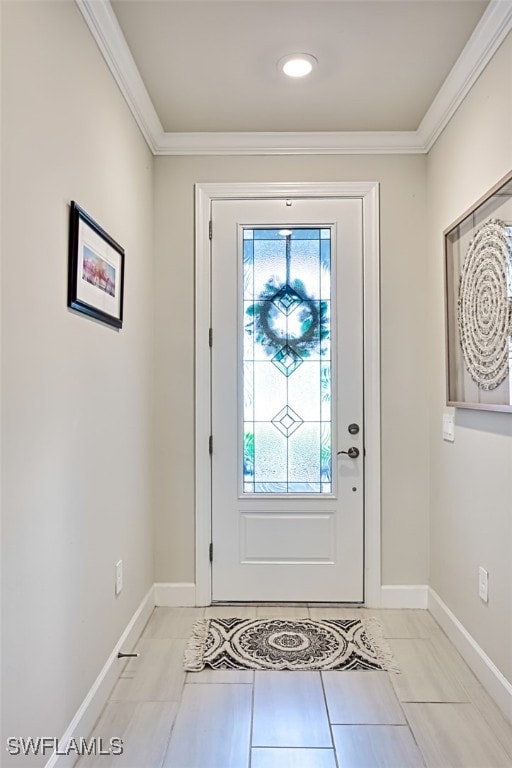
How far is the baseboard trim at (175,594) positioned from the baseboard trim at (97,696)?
306 millimetres

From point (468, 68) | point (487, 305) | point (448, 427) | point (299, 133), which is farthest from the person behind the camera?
point (299, 133)

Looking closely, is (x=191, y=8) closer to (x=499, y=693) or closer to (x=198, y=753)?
(x=198, y=753)

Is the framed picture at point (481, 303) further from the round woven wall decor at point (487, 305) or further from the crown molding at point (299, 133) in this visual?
the crown molding at point (299, 133)

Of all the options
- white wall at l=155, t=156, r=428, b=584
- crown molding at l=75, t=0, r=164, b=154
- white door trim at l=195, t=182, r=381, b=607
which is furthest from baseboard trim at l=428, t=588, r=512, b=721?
crown molding at l=75, t=0, r=164, b=154

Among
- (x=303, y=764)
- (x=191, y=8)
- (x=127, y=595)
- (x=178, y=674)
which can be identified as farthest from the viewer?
(x=127, y=595)

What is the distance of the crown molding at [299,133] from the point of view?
192cm

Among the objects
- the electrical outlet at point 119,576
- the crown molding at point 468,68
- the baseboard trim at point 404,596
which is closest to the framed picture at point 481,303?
the crown molding at point 468,68

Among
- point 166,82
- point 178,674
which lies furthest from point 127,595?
point 166,82

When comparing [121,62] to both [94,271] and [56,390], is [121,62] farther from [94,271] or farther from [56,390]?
[56,390]

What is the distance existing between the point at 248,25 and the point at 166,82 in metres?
0.55

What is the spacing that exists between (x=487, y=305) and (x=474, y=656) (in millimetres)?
1479

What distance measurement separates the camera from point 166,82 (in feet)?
7.82

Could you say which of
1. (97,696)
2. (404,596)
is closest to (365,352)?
(404,596)

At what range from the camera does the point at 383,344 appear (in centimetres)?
290
